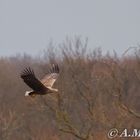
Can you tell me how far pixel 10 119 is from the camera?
3956 cm

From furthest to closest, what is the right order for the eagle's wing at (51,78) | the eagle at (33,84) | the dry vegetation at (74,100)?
the dry vegetation at (74,100) → the eagle's wing at (51,78) → the eagle at (33,84)

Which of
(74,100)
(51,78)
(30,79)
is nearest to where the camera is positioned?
(30,79)

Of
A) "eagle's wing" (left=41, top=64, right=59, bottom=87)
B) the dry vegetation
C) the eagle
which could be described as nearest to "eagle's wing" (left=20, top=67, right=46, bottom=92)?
the eagle

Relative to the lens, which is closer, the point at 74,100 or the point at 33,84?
the point at 33,84

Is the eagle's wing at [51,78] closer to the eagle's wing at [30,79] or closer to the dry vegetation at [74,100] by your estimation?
the eagle's wing at [30,79]

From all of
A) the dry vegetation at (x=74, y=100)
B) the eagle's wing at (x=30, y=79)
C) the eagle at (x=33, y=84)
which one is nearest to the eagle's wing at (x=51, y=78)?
the eagle at (x=33, y=84)

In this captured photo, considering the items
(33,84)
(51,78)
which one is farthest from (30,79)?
(51,78)

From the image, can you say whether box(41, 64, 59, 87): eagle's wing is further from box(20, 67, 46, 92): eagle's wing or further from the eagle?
box(20, 67, 46, 92): eagle's wing

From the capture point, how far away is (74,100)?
38281mm

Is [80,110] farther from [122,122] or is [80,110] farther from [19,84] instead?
[122,122]

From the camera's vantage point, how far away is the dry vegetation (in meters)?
31.8

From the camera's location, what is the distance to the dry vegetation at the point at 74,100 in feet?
104

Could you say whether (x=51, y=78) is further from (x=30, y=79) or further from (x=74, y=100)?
(x=74, y=100)

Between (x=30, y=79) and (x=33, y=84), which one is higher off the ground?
(x=30, y=79)
